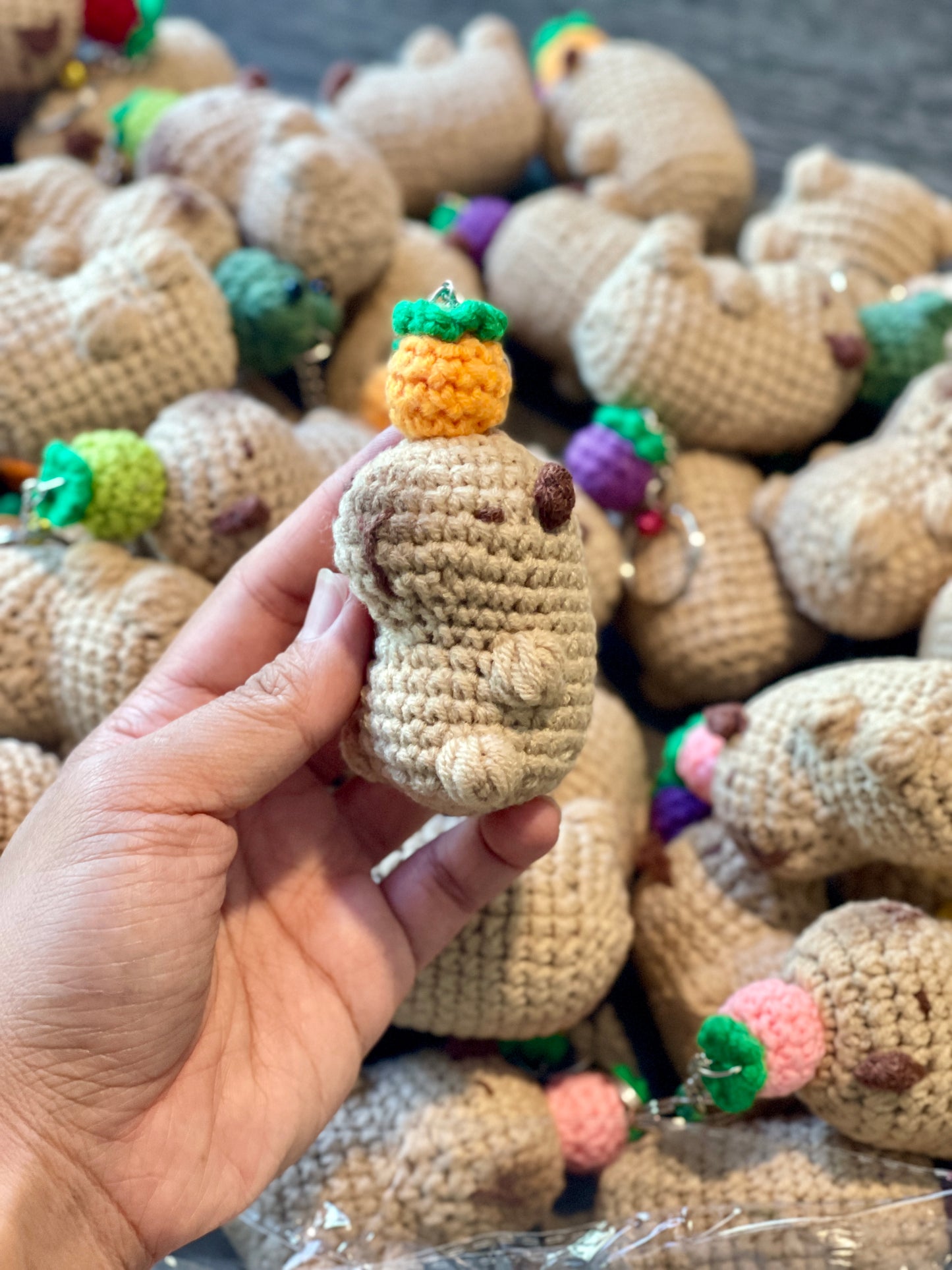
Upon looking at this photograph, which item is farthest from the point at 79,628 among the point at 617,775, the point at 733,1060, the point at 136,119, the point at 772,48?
the point at 772,48

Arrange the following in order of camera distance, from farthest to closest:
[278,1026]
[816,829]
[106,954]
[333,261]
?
[333,261], [816,829], [278,1026], [106,954]

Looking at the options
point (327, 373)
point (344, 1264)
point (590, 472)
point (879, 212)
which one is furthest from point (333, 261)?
point (344, 1264)

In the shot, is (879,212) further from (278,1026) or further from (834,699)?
(278,1026)

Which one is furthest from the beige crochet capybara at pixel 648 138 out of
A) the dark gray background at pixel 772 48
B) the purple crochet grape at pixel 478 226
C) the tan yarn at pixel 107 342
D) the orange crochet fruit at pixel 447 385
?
the orange crochet fruit at pixel 447 385

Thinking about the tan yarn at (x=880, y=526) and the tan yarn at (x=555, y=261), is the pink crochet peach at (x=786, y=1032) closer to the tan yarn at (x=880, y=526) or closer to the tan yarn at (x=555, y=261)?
the tan yarn at (x=880, y=526)

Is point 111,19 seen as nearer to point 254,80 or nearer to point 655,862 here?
point 254,80

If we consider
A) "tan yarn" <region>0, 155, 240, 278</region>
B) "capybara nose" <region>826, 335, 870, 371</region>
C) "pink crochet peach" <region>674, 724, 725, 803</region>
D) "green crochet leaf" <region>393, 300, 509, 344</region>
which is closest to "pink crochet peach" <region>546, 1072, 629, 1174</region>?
"pink crochet peach" <region>674, 724, 725, 803</region>

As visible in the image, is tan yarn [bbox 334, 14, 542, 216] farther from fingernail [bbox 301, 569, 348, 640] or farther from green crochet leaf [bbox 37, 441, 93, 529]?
fingernail [bbox 301, 569, 348, 640]

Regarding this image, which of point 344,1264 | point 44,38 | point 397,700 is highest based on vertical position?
point 44,38
